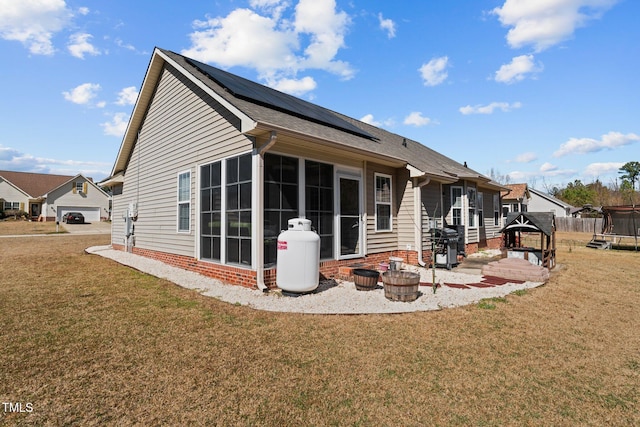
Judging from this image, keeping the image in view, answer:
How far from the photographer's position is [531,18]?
28.3 ft

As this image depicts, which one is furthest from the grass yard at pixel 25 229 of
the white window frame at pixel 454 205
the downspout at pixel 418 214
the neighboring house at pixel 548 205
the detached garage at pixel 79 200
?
the neighboring house at pixel 548 205

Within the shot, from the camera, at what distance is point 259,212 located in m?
6.16

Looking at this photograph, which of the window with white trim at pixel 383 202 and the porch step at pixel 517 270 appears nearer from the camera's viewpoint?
the porch step at pixel 517 270

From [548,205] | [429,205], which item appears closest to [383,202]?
[429,205]

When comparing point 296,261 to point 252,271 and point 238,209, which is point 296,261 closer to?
point 252,271

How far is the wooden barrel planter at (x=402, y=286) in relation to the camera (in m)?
5.66

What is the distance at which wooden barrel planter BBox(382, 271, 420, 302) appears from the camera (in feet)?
18.6

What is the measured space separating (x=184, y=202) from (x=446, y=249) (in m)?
7.80

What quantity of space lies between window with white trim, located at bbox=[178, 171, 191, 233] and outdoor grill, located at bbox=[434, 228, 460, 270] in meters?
7.18

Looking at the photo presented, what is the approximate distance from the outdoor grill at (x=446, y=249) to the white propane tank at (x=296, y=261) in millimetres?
4695

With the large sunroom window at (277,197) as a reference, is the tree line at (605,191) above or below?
above

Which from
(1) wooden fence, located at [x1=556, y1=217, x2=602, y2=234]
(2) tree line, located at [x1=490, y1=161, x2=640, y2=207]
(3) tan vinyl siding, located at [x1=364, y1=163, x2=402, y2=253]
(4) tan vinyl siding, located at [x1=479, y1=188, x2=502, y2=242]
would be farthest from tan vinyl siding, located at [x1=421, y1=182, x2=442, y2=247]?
(2) tree line, located at [x1=490, y1=161, x2=640, y2=207]

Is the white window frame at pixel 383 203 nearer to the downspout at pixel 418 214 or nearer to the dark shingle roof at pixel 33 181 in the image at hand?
the downspout at pixel 418 214

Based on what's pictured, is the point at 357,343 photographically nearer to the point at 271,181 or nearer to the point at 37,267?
the point at 271,181
